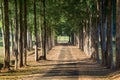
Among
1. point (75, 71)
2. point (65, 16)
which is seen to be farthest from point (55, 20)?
point (75, 71)

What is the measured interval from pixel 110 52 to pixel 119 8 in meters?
5.18

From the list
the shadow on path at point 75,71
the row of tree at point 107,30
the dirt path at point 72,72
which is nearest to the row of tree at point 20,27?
the dirt path at point 72,72

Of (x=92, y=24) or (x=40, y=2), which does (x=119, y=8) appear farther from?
(x=40, y=2)

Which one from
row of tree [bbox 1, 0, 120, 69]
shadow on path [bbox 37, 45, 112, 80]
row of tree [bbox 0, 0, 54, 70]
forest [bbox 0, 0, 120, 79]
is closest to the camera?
shadow on path [bbox 37, 45, 112, 80]

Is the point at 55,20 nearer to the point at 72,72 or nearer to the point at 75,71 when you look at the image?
the point at 75,71

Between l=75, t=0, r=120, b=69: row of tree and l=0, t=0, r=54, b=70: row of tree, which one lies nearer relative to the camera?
l=75, t=0, r=120, b=69: row of tree

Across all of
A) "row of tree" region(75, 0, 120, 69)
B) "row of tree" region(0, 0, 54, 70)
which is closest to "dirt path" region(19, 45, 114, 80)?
"row of tree" region(75, 0, 120, 69)

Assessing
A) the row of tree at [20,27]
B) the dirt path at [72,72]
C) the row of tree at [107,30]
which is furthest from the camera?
the row of tree at [20,27]

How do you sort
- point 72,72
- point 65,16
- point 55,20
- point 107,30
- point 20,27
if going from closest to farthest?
point 72,72
point 107,30
point 20,27
point 65,16
point 55,20

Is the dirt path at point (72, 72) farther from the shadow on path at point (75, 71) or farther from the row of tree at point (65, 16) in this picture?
the row of tree at point (65, 16)

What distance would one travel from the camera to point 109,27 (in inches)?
1345

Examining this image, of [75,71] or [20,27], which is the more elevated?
[20,27]

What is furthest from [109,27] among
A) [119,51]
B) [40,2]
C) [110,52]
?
[40,2]

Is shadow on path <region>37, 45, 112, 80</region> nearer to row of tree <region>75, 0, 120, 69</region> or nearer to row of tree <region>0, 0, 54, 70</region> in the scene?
row of tree <region>75, 0, 120, 69</region>
